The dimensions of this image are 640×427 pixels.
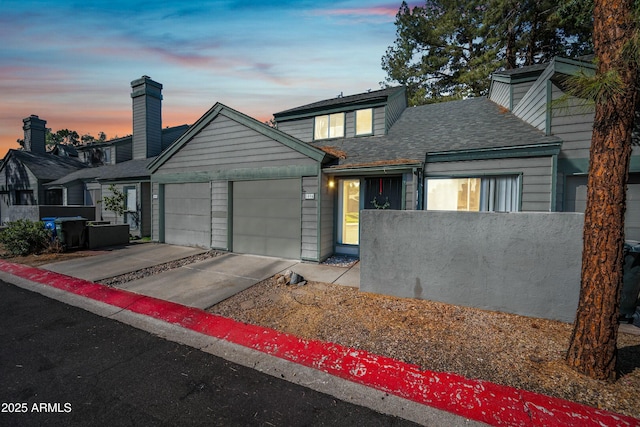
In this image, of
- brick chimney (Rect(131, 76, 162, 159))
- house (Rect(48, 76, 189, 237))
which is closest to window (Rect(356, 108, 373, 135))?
house (Rect(48, 76, 189, 237))

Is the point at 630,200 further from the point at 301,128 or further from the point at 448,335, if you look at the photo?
the point at 301,128

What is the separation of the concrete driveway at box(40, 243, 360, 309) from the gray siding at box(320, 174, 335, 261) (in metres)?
0.80

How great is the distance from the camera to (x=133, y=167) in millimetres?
16250

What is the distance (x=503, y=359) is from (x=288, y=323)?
303cm

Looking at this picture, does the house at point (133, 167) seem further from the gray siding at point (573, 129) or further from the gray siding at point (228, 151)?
the gray siding at point (573, 129)

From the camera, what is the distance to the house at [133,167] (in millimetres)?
14141

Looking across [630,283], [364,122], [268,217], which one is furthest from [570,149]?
[268,217]

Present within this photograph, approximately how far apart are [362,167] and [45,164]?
26.1m

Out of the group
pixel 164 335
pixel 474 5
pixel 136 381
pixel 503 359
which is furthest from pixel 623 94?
pixel 474 5

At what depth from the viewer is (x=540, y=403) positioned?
2.66 metres

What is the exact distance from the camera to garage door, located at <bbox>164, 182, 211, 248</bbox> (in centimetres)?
1032

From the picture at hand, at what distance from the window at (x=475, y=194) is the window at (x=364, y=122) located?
3.97 m

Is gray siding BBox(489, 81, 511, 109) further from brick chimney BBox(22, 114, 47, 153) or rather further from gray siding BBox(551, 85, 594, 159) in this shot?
brick chimney BBox(22, 114, 47, 153)

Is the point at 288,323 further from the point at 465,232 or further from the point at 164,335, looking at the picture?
the point at 465,232
